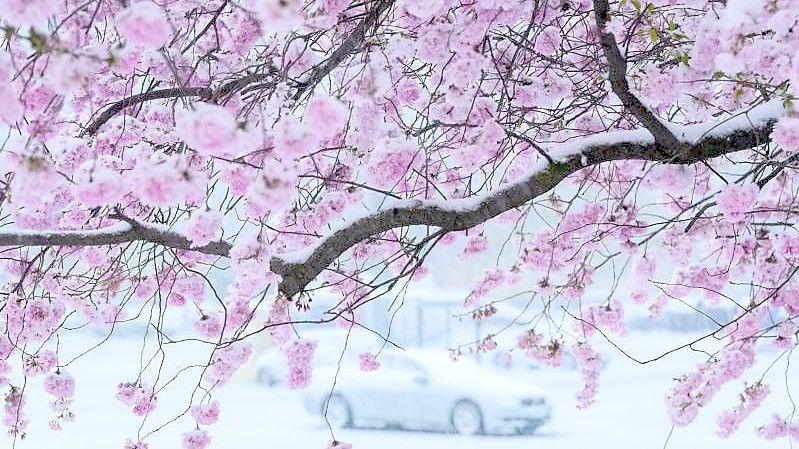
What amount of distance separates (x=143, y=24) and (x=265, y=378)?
7930 mm

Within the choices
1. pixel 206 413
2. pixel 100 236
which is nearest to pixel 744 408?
pixel 206 413

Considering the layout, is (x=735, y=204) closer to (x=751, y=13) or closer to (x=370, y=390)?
(x=751, y=13)

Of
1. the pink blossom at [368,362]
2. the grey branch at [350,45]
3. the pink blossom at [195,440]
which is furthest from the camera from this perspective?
the pink blossom at [368,362]

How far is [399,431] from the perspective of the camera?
6.93m

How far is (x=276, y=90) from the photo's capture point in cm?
189

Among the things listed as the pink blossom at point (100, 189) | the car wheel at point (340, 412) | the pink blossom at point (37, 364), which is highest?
the car wheel at point (340, 412)

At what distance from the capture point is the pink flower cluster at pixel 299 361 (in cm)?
263

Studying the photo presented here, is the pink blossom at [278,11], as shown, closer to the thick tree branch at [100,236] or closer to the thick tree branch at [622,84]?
the thick tree branch at [622,84]

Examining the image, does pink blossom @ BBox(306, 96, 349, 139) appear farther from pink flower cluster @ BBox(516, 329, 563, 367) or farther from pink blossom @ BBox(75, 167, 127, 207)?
pink flower cluster @ BBox(516, 329, 563, 367)

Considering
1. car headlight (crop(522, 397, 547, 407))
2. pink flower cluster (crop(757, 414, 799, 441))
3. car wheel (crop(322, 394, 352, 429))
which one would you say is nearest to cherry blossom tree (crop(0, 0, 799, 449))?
pink flower cluster (crop(757, 414, 799, 441))

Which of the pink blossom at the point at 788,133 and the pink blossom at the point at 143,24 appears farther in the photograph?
the pink blossom at the point at 788,133

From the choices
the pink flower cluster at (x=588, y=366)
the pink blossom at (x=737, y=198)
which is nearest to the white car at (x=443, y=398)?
the pink flower cluster at (x=588, y=366)

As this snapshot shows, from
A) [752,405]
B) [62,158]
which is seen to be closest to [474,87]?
[62,158]

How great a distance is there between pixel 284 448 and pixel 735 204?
494 cm
